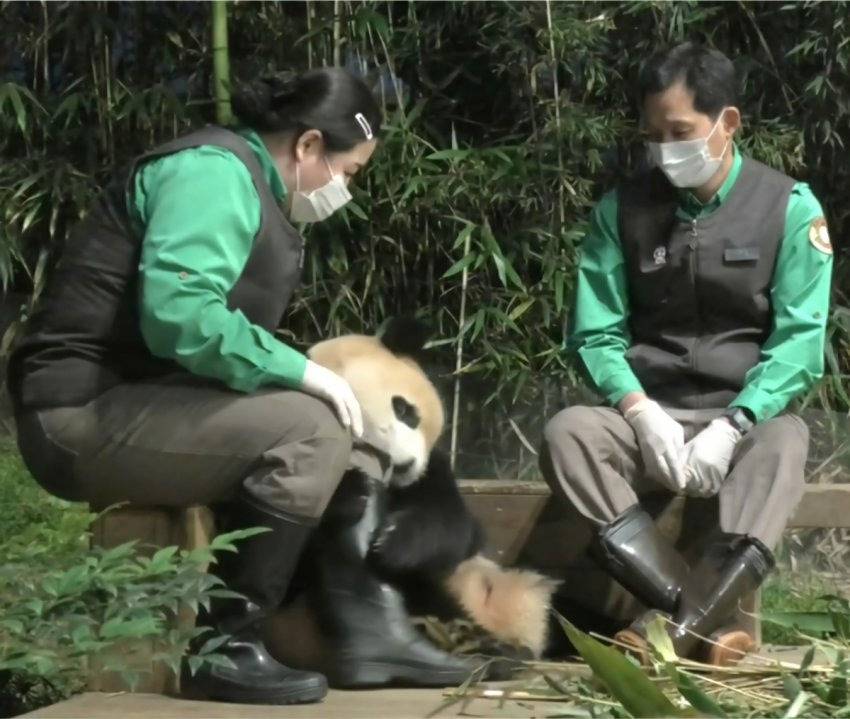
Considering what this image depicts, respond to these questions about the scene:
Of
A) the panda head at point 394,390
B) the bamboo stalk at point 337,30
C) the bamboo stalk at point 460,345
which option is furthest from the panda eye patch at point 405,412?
the bamboo stalk at point 337,30

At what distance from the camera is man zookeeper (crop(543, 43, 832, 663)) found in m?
3.16

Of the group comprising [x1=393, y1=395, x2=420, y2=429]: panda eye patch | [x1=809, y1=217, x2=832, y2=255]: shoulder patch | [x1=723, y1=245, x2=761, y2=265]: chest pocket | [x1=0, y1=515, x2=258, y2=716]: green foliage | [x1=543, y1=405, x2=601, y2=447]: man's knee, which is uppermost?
[x1=809, y1=217, x2=832, y2=255]: shoulder patch

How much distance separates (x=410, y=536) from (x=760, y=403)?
2.52 ft

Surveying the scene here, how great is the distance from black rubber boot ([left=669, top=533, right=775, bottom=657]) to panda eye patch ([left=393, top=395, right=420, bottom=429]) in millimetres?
621

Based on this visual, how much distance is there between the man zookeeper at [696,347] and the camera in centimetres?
316

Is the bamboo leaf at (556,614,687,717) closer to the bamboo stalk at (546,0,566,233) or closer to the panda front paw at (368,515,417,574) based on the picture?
the panda front paw at (368,515,417,574)

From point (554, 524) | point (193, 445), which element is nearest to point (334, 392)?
point (193, 445)

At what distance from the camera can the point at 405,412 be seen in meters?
3.14

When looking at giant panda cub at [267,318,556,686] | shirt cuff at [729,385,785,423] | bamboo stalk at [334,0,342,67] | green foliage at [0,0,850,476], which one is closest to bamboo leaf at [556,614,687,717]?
giant panda cub at [267,318,556,686]

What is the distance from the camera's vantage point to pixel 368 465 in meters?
3.09

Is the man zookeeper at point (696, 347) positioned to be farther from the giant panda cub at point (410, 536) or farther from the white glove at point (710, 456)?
the giant panda cub at point (410, 536)

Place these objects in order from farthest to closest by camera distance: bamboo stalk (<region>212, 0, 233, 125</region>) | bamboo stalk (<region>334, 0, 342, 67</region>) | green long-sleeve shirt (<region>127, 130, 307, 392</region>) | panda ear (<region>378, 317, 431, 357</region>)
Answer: bamboo stalk (<region>334, 0, 342, 67</region>), bamboo stalk (<region>212, 0, 233, 125</region>), panda ear (<region>378, 317, 431, 357</region>), green long-sleeve shirt (<region>127, 130, 307, 392</region>)

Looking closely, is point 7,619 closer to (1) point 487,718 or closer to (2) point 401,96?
(1) point 487,718

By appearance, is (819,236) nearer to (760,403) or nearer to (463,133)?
(760,403)
